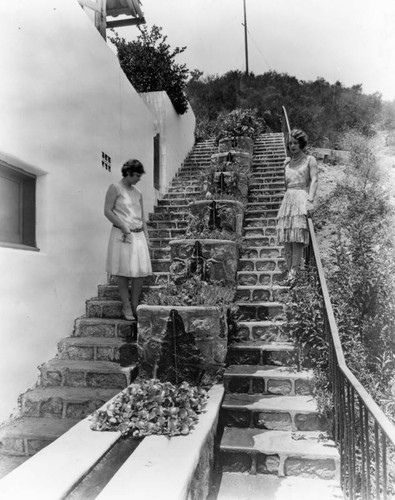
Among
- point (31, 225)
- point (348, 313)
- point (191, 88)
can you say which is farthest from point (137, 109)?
point (191, 88)

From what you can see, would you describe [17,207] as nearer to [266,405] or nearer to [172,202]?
[266,405]

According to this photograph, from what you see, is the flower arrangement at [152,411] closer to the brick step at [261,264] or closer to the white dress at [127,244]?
the white dress at [127,244]

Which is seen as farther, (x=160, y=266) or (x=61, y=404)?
(x=160, y=266)

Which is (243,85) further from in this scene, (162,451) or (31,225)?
(162,451)

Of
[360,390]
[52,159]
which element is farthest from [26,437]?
[52,159]

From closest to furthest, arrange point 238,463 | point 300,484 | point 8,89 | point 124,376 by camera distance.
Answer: point 300,484 < point 238,463 < point 8,89 < point 124,376

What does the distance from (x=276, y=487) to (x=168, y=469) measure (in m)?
1.14

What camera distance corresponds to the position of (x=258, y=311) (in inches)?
196

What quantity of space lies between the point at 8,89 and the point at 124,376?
2.82m

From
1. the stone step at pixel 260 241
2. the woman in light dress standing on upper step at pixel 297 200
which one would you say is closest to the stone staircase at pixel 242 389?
the stone step at pixel 260 241

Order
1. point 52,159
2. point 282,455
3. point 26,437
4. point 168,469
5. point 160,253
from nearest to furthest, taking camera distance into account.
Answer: point 168,469
point 282,455
point 26,437
point 52,159
point 160,253

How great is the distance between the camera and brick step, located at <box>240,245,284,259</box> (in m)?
6.23

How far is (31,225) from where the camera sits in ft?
14.8

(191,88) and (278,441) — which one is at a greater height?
(191,88)
